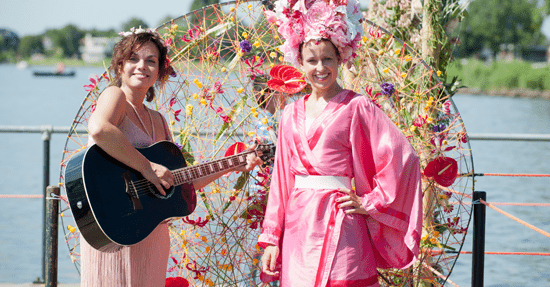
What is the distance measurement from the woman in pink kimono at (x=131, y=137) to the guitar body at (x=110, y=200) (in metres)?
0.04

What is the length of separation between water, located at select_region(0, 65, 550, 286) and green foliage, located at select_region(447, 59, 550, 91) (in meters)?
8.88

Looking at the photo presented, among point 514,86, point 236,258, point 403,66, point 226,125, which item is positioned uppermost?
point 514,86

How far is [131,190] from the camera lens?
2.17 m

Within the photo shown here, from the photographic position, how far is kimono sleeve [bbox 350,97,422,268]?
2.08m

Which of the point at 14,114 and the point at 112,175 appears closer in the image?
the point at 112,175

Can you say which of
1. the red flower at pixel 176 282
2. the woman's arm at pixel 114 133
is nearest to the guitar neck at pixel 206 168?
the woman's arm at pixel 114 133

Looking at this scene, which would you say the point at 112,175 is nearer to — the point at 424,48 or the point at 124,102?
the point at 124,102

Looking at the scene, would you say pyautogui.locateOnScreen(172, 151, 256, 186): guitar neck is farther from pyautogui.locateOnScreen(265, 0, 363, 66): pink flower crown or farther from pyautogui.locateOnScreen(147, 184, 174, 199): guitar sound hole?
pyautogui.locateOnScreen(265, 0, 363, 66): pink flower crown

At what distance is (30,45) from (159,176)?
108m

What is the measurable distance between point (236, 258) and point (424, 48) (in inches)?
63.5

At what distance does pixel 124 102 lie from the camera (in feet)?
7.09

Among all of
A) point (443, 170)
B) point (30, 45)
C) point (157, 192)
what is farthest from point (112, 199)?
point (30, 45)

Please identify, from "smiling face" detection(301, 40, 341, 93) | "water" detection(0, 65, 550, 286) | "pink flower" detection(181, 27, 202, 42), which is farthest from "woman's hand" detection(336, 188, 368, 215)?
"water" detection(0, 65, 550, 286)

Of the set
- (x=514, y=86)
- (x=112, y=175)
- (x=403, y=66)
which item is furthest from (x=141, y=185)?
(x=514, y=86)
